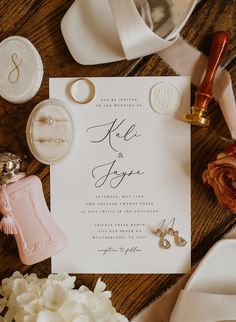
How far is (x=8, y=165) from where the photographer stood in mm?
606

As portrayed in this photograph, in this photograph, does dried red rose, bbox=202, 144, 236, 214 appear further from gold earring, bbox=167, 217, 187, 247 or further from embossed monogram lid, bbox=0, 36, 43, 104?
embossed monogram lid, bbox=0, 36, 43, 104

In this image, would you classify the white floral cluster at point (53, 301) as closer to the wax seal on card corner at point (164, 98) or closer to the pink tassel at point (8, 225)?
the pink tassel at point (8, 225)

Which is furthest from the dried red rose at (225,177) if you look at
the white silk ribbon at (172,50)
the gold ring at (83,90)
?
the gold ring at (83,90)

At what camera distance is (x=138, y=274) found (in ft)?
2.08

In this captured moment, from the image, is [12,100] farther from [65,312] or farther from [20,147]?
[65,312]

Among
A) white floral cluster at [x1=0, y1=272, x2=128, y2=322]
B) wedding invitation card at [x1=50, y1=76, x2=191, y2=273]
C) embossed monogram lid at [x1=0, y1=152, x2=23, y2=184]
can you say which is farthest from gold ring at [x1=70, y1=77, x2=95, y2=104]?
white floral cluster at [x1=0, y1=272, x2=128, y2=322]

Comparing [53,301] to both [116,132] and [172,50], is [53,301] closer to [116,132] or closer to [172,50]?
[116,132]

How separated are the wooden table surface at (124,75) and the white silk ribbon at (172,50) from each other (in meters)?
0.01

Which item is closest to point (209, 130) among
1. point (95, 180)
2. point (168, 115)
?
point (168, 115)

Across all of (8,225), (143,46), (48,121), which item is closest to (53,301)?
(8,225)

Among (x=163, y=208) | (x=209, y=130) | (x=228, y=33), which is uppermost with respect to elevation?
(x=228, y=33)

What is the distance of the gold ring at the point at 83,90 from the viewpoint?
2.04ft

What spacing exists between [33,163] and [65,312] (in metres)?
0.20

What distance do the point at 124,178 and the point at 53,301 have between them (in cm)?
18
